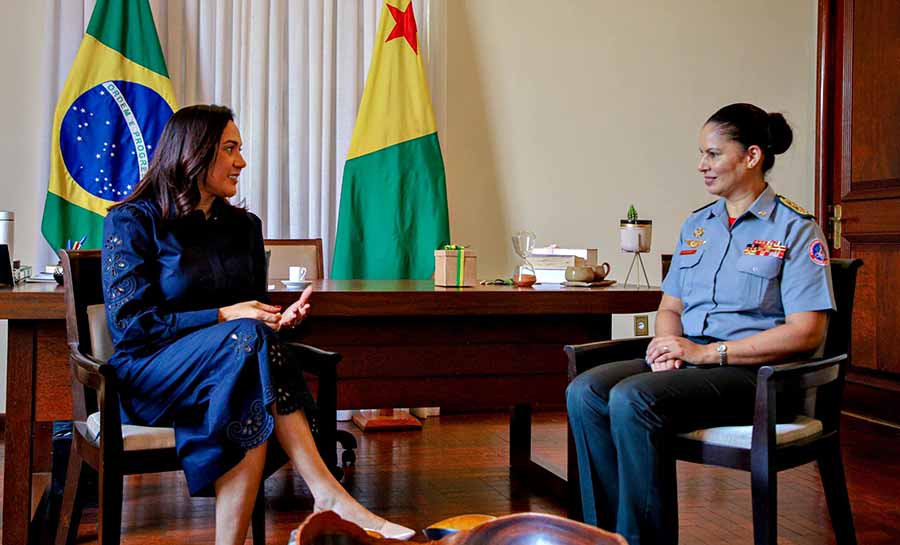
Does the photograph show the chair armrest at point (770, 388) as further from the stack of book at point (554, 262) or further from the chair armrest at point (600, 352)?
the stack of book at point (554, 262)

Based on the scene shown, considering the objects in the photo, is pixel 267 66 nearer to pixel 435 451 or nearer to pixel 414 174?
pixel 414 174

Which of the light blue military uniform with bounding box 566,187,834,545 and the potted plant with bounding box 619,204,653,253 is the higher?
the potted plant with bounding box 619,204,653,253

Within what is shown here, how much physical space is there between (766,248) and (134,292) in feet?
5.02

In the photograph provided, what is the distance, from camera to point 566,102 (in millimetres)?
4746

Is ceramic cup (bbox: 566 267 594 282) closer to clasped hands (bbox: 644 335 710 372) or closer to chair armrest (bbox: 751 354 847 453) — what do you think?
clasped hands (bbox: 644 335 710 372)

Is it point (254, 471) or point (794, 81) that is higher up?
point (794, 81)

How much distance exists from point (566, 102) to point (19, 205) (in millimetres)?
2681

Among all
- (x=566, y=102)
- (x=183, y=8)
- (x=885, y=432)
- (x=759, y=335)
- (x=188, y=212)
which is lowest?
(x=885, y=432)

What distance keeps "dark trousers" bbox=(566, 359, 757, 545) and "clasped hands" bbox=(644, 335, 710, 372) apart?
4cm

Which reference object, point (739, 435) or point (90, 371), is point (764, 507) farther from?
point (90, 371)

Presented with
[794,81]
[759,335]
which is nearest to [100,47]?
[759,335]

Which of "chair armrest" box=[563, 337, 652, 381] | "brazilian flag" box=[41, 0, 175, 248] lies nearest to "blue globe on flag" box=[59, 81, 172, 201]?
"brazilian flag" box=[41, 0, 175, 248]

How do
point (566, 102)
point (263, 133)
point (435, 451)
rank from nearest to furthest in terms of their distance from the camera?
point (435, 451)
point (263, 133)
point (566, 102)

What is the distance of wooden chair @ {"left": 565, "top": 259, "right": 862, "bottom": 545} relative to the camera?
1.97 metres
